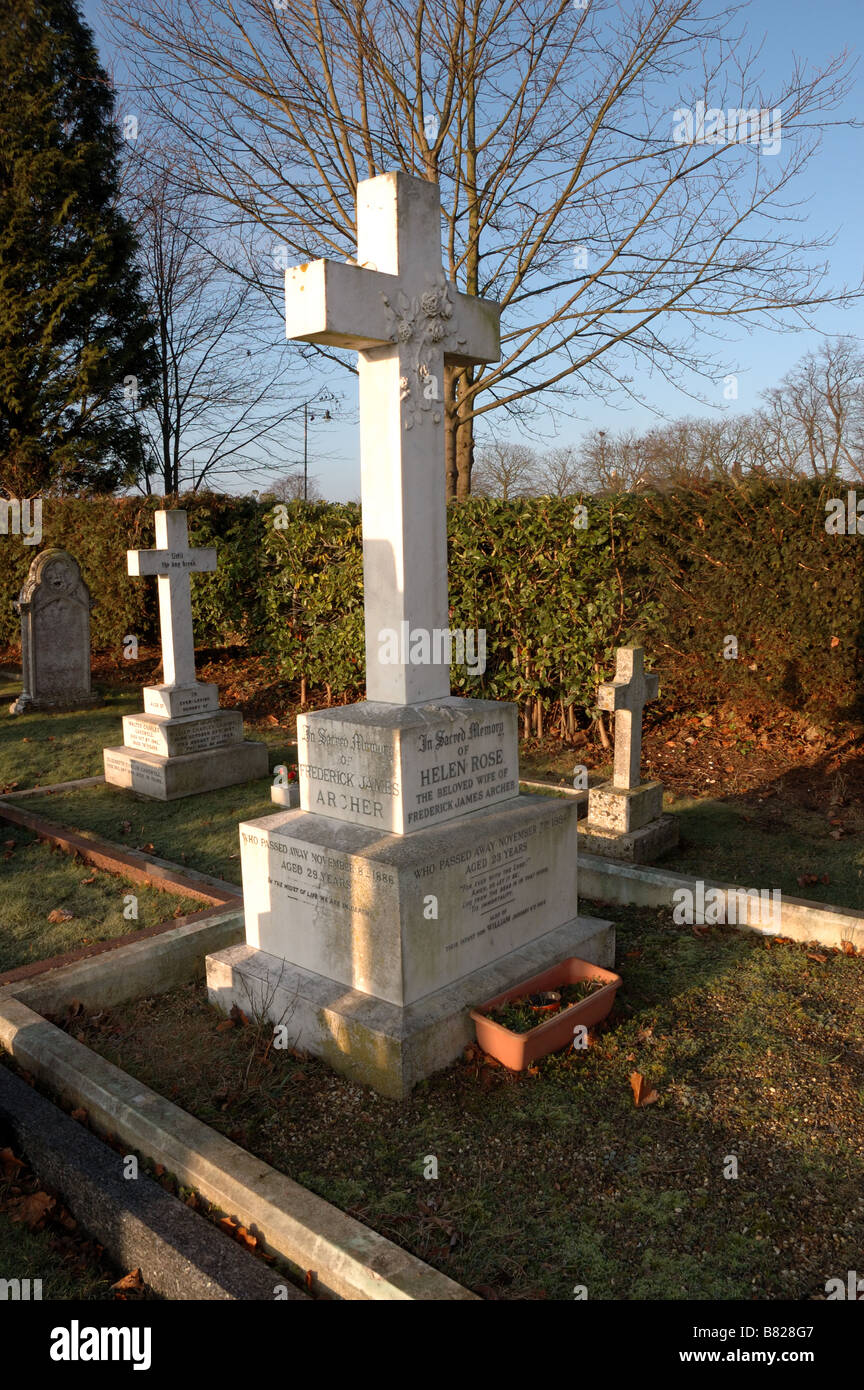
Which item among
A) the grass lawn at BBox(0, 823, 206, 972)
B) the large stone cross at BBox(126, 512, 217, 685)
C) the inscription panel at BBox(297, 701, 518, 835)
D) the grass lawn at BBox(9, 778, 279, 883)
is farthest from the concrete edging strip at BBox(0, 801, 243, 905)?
the large stone cross at BBox(126, 512, 217, 685)

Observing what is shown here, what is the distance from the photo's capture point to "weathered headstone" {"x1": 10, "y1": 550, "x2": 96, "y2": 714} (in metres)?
12.1

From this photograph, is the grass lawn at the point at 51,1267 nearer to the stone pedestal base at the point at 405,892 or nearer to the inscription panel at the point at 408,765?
the stone pedestal base at the point at 405,892

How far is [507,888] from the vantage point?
13.5 ft

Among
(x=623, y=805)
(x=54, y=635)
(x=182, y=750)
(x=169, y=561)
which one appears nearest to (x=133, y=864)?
(x=182, y=750)

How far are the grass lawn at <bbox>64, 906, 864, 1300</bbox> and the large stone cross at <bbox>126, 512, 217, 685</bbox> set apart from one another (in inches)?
206

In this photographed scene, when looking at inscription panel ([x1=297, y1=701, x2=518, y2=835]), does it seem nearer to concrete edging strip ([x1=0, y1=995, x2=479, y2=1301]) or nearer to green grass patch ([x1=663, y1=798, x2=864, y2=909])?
concrete edging strip ([x1=0, y1=995, x2=479, y2=1301])

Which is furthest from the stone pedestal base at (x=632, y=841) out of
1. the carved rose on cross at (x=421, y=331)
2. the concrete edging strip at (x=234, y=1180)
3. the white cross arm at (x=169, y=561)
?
the white cross arm at (x=169, y=561)

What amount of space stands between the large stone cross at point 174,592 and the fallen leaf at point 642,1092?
22.0ft

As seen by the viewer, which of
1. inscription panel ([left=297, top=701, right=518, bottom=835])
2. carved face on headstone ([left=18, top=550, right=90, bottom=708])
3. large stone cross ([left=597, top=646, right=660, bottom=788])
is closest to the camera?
inscription panel ([left=297, top=701, right=518, bottom=835])

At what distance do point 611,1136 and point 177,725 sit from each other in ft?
20.7

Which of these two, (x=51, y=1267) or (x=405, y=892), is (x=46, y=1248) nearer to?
(x=51, y=1267)

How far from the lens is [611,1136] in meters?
3.16

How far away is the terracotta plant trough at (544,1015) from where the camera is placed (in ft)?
11.6
